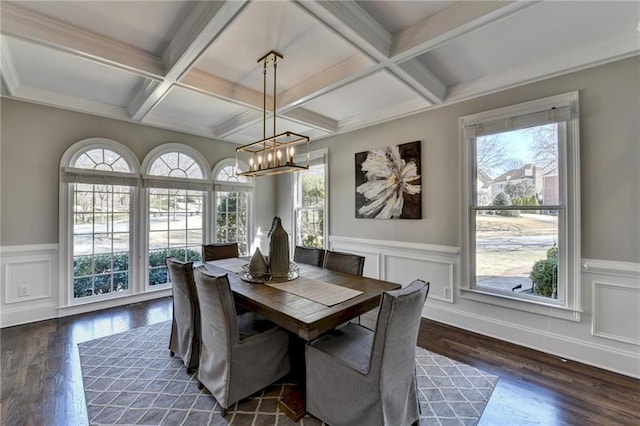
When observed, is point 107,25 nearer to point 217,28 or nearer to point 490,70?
point 217,28

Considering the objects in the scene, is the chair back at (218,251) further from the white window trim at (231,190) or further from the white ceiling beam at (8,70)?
the white ceiling beam at (8,70)

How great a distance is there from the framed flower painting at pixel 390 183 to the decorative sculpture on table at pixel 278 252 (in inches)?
73.5

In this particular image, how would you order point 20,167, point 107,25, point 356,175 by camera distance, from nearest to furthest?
point 107,25, point 20,167, point 356,175

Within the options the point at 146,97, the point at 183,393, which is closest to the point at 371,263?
the point at 183,393

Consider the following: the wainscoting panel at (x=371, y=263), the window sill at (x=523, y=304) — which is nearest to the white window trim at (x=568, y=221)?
the window sill at (x=523, y=304)

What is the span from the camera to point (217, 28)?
6.50 feet

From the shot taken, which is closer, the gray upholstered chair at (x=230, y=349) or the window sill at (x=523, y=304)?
the gray upholstered chair at (x=230, y=349)

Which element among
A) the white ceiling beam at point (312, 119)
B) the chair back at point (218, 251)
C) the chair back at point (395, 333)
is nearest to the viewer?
the chair back at point (395, 333)

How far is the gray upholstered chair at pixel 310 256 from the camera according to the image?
3.19 meters

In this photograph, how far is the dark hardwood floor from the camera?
1.86 metres

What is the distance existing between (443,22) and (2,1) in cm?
305

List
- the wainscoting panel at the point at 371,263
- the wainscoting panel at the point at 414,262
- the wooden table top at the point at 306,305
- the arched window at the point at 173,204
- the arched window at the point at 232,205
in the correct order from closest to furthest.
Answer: the wooden table top at the point at 306,305, the wainscoting panel at the point at 414,262, the wainscoting panel at the point at 371,263, the arched window at the point at 173,204, the arched window at the point at 232,205

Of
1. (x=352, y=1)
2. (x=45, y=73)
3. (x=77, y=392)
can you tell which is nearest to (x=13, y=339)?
(x=77, y=392)

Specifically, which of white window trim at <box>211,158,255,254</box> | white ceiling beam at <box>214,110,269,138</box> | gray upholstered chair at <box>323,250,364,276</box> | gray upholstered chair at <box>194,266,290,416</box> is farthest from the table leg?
white window trim at <box>211,158,255,254</box>
